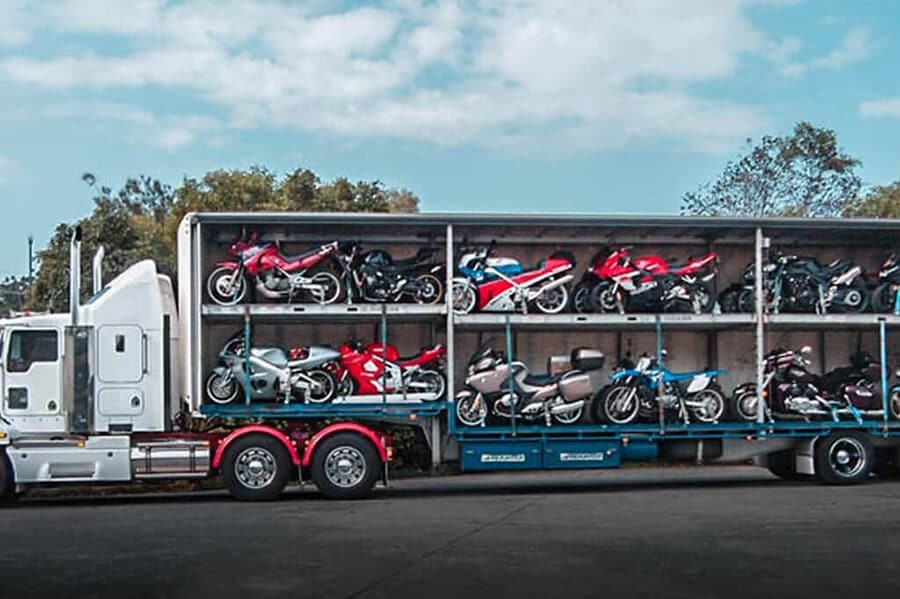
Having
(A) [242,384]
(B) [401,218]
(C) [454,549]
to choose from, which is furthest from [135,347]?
(C) [454,549]

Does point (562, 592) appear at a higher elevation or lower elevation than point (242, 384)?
lower

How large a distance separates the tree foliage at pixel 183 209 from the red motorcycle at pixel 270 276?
31.9 ft

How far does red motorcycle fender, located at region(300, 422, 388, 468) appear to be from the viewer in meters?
17.2

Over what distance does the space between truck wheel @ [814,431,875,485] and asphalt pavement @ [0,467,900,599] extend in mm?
331

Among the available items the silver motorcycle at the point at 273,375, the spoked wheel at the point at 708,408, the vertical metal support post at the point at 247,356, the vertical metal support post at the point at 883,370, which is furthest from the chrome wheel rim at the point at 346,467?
the vertical metal support post at the point at 883,370

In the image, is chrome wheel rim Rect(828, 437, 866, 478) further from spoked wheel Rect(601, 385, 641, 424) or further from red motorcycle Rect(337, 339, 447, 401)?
red motorcycle Rect(337, 339, 447, 401)

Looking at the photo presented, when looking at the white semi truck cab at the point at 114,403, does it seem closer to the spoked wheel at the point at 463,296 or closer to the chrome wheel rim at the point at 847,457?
the spoked wheel at the point at 463,296

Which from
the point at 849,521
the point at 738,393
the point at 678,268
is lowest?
the point at 849,521

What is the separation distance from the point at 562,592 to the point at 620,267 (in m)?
9.04

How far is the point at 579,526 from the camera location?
14.0 meters

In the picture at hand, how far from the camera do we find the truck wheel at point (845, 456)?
18.4 metres

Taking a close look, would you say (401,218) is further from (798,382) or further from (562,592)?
(562,592)

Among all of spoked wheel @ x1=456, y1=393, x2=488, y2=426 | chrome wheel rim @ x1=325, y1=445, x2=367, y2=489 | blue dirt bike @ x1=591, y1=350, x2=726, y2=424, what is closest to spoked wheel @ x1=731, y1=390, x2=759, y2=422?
blue dirt bike @ x1=591, y1=350, x2=726, y2=424

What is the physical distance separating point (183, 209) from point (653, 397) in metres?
20.4
